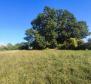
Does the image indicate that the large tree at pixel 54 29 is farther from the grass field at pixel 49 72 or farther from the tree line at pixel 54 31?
the grass field at pixel 49 72

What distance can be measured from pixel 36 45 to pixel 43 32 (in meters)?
2.93

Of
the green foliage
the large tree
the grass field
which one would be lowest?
the grass field

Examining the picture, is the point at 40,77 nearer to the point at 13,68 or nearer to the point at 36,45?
the point at 13,68

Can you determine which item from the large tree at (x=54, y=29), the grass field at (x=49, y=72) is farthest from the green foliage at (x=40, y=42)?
the grass field at (x=49, y=72)

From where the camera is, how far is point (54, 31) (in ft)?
132

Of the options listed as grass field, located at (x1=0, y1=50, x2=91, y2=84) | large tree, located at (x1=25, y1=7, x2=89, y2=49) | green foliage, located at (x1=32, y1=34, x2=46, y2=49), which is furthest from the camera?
large tree, located at (x1=25, y1=7, x2=89, y2=49)

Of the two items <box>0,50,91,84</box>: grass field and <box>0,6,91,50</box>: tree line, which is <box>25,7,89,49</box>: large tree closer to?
<box>0,6,91,50</box>: tree line

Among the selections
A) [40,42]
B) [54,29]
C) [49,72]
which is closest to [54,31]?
[54,29]

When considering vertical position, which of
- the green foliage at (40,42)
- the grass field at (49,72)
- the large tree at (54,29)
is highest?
the large tree at (54,29)

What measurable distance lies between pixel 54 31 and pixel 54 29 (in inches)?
17.0

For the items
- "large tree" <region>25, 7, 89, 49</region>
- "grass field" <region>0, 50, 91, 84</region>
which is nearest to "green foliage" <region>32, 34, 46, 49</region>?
"large tree" <region>25, 7, 89, 49</region>

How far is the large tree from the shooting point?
3941cm

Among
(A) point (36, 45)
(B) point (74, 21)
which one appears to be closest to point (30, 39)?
(A) point (36, 45)

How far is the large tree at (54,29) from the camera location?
129 feet
